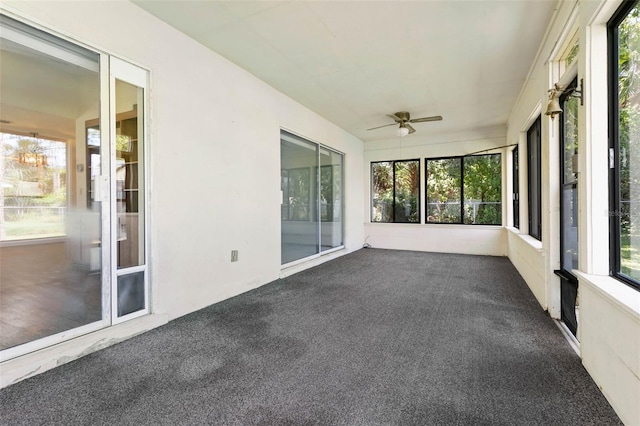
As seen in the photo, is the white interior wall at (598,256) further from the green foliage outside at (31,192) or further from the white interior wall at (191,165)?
the green foliage outside at (31,192)

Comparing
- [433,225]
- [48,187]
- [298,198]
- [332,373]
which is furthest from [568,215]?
[48,187]

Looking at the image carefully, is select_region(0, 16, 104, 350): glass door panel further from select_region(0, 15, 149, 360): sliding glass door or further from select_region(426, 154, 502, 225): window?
select_region(426, 154, 502, 225): window

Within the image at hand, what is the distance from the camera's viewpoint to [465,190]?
6.91m

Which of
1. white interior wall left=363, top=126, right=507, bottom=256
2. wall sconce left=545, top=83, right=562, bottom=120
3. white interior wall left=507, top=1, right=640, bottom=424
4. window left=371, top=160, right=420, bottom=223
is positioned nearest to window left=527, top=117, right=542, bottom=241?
wall sconce left=545, top=83, right=562, bottom=120

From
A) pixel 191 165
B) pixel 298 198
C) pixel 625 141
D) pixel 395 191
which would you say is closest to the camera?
→ pixel 625 141

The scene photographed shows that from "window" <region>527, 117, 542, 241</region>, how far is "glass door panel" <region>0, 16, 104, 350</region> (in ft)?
16.3

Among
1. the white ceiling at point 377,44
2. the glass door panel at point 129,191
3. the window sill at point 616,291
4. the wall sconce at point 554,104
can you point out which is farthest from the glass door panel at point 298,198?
the window sill at point 616,291

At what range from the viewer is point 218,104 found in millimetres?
3455

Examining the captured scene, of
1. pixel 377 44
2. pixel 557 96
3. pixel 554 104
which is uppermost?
pixel 377 44

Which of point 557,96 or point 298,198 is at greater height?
point 557,96

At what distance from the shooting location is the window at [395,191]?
7.46 meters

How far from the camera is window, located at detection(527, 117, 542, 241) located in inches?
153

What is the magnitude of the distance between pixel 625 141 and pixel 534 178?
8.70 feet

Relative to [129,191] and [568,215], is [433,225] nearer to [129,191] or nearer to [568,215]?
[568,215]
